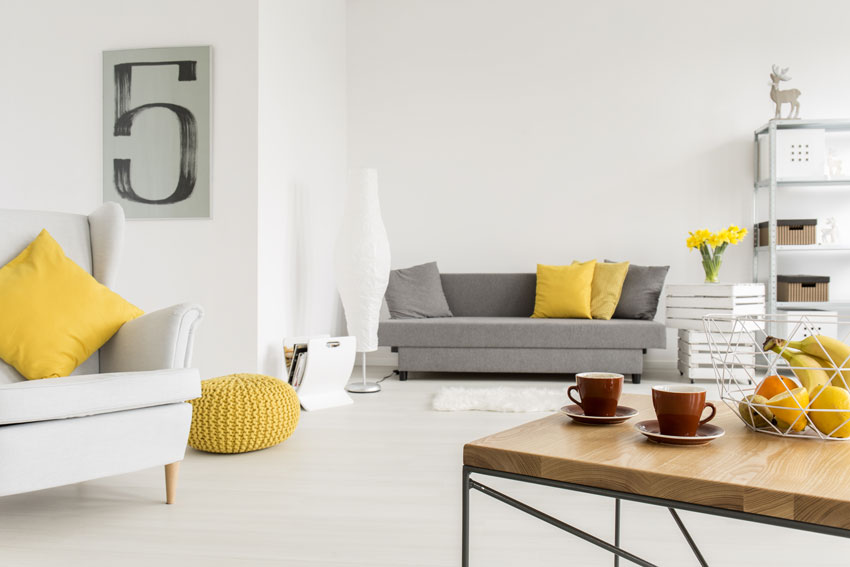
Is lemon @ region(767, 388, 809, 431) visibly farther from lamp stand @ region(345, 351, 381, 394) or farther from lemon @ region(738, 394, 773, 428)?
lamp stand @ region(345, 351, 381, 394)

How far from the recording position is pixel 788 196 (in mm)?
5348

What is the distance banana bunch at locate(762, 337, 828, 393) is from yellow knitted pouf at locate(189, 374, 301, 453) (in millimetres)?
2183

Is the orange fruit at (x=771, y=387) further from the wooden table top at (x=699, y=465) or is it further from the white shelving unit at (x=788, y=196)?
the white shelving unit at (x=788, y=196)

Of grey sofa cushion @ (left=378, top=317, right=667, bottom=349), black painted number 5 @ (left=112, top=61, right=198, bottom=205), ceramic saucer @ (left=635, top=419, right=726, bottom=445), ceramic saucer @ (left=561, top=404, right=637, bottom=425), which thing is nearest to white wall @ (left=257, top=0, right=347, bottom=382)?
black painted number 5 @ (left=112, top=61, right=198, bottom=205)

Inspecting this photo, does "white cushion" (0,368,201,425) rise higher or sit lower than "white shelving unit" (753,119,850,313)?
lower

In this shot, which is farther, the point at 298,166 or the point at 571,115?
the point at 571,115

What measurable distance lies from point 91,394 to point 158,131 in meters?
2.38

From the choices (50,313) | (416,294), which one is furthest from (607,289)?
(50,313)

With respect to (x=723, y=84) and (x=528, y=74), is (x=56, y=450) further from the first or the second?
(x=723, y=84)

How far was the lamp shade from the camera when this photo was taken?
14.6ft

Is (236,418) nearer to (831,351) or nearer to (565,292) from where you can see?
(831,351)

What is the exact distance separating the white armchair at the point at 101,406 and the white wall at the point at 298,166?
1.46 meters

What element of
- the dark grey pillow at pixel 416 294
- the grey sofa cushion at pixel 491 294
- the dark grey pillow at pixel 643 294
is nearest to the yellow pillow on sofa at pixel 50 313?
the dark grey pillow at pixel 416 294

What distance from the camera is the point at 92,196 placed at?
399 centimetres
